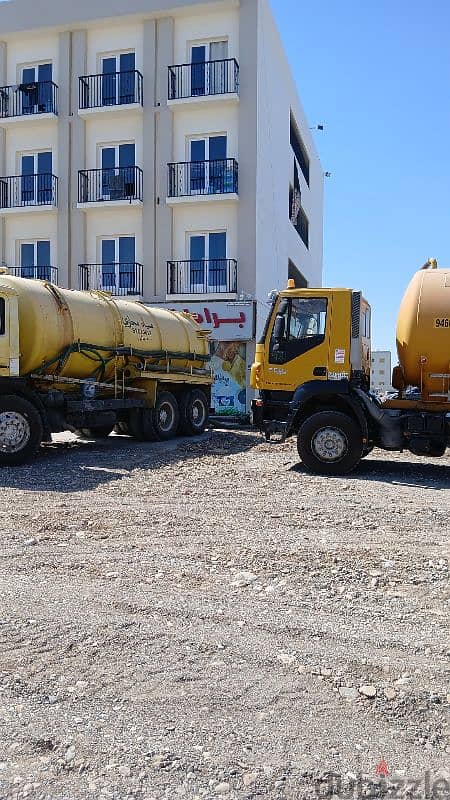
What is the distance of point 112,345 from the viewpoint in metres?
14.7

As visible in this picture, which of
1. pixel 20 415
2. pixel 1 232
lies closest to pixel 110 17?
pixel 1 232

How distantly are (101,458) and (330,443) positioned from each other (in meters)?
4.47

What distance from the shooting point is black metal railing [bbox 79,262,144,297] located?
25328 mm

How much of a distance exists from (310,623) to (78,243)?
23.3 m

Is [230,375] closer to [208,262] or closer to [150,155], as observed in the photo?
[208,262]

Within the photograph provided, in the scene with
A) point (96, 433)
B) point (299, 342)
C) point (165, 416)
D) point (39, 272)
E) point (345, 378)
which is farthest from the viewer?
point (39, 272)

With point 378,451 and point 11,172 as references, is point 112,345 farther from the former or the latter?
point 11,172

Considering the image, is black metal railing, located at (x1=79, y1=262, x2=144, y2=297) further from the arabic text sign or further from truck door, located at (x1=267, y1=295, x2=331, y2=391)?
truck door, located at (x1=267, y1=295, x2=331, y2=391)

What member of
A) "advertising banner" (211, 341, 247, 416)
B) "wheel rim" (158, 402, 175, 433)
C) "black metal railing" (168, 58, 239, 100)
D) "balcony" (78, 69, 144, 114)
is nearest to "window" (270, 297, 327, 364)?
"wheel rim" (158, 402, 175, 433)

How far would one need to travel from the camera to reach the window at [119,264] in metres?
25.4

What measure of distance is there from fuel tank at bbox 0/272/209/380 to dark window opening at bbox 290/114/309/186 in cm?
1885

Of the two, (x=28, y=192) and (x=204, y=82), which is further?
(x=28, y=192)

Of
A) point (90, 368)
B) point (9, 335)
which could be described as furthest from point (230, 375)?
point (9, 335)

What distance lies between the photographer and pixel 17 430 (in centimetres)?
1195
